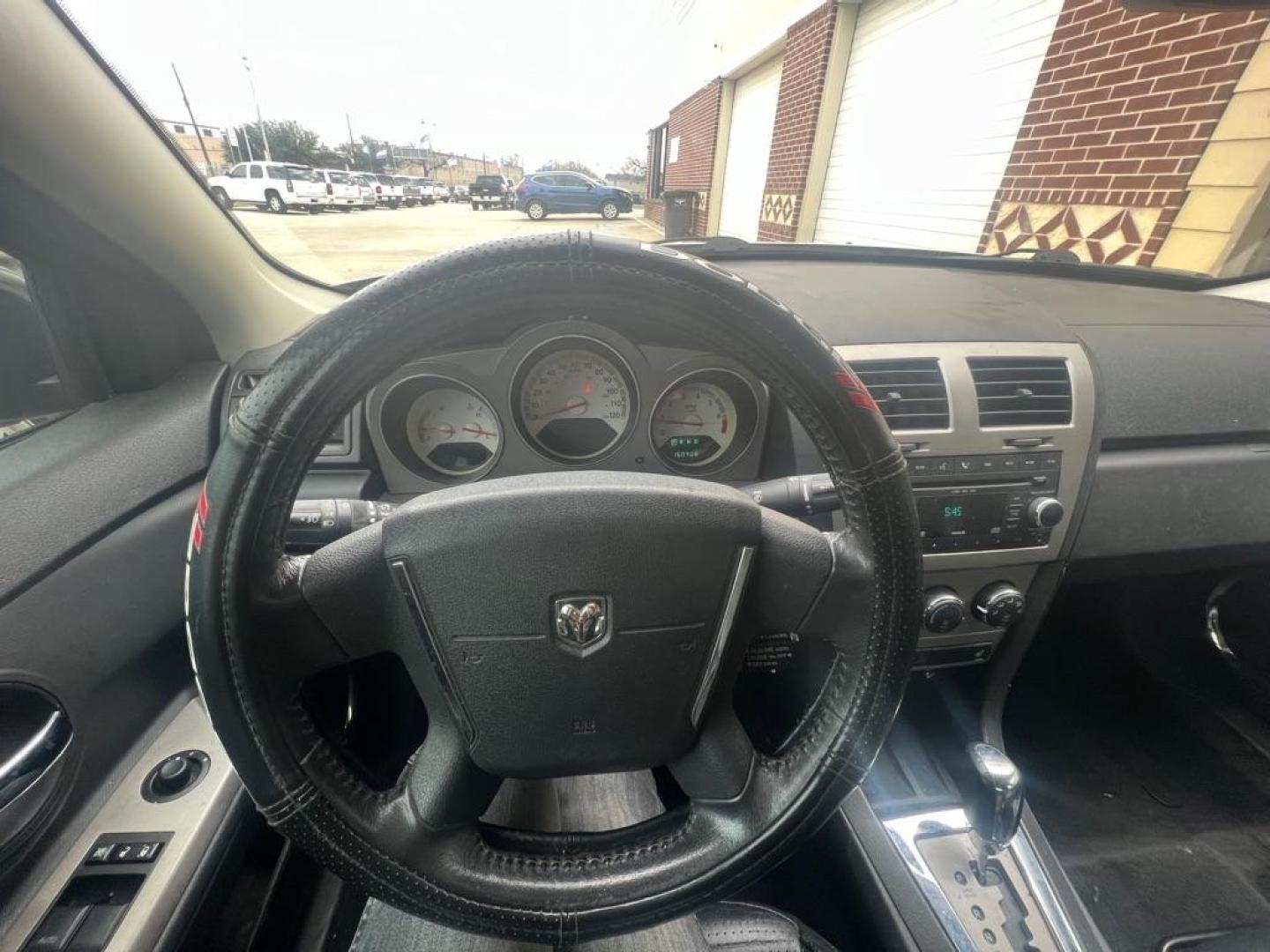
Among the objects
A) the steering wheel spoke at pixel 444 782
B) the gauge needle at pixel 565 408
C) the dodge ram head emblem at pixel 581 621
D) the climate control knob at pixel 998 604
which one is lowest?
the climate control knob at pixel 998 604

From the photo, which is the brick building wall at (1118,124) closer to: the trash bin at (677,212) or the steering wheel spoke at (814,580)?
the trash bin at (677,212)

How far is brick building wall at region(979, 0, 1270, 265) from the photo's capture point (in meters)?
Result: 2.89

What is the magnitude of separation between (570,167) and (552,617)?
4.09 meters

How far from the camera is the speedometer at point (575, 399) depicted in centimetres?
138

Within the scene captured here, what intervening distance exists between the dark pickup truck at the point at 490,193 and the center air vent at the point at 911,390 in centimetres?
232

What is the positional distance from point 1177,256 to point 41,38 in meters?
4.35

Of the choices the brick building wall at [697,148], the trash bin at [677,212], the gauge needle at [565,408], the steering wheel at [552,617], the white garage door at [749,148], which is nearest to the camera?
the steering wheel at [552,617]

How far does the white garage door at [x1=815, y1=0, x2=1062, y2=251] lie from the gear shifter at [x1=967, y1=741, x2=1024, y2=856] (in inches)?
166

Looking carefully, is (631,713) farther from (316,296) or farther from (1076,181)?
(1076,181)

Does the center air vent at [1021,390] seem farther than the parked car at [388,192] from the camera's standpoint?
No

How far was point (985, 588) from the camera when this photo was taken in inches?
55.9

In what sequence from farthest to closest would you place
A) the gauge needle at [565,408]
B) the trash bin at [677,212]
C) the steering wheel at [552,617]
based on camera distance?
the trash bin at [677,212]
the gauge needle at [565,408]
the steering wheel at [552,617]

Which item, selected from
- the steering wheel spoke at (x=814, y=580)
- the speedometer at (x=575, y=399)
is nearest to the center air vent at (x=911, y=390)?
the speedometer at (x=575, y=399)

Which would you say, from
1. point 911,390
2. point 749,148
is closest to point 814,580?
point 911,390
